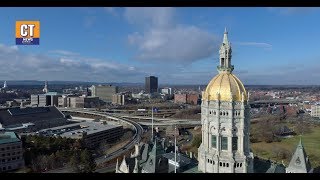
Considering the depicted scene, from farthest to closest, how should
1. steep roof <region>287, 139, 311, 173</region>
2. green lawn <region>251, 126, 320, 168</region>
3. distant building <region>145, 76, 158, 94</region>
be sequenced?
distant building <region>145, 76, 158, 94</region>
green lawn <region>251, 126, 320, 168</region>
steep roof <region>287, 139, 311, 173</region>

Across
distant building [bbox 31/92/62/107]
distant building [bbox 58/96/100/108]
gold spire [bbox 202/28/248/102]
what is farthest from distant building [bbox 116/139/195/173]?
distant building [bbox 58/96/100/108]

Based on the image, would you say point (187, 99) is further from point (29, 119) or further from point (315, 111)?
point (29, 119)

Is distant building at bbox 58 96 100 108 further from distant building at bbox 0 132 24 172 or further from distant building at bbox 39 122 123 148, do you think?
distant building at bbox 0 132 24 172

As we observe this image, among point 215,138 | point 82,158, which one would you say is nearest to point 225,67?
point 215,138

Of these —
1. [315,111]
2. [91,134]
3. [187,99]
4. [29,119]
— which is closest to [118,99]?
[187,99]
